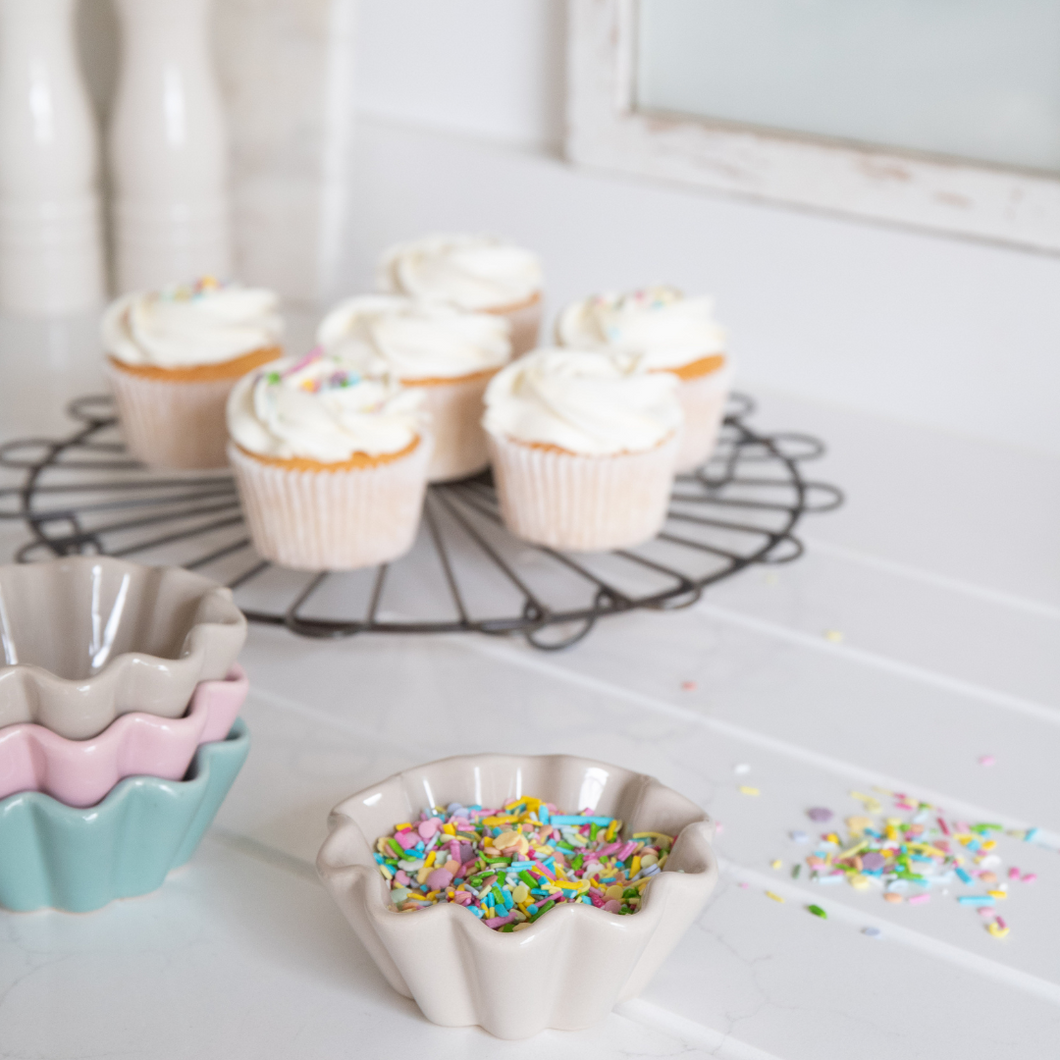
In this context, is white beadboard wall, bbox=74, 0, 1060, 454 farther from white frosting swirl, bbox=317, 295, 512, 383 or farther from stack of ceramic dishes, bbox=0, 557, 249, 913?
stack of ceramic dishes, bbox=0, 557, 249, 913

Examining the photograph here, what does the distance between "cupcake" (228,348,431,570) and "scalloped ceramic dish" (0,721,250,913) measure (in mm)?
284

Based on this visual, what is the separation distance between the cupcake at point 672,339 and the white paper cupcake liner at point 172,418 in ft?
1.04

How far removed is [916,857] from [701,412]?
51 cm

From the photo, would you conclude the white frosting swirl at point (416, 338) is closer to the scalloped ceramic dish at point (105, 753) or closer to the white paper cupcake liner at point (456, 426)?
the white paper cupcake liner at point (456, 426)

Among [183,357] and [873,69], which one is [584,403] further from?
[873,69]

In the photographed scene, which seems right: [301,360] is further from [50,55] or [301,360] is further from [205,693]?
[50,55]

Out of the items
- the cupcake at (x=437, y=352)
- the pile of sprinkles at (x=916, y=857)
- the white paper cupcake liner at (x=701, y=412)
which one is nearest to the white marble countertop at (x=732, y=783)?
the pile of sprinkles at (x=916, y=857)

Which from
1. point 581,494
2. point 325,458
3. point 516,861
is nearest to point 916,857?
point 516,861

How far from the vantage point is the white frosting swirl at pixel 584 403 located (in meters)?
0.98

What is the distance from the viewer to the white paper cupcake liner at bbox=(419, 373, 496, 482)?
3.60 ft

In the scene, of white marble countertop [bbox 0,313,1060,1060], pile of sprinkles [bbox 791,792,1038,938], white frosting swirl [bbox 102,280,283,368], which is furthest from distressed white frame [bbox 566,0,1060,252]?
pile of sprinkles [bbox 791,792,1038,938]

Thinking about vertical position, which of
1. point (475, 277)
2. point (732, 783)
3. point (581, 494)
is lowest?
point (732, 783)

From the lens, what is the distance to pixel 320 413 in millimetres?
942

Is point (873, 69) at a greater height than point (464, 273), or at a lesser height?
greater
